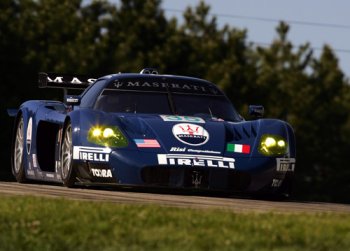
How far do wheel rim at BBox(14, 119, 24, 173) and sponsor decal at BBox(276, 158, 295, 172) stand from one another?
13.0ft

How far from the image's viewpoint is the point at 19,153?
51.1ft

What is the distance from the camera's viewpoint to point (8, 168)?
54438 millimetres

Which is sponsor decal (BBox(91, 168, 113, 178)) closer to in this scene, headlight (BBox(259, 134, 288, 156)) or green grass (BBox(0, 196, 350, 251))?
headlight (BBox(259, 134, 288, 156))

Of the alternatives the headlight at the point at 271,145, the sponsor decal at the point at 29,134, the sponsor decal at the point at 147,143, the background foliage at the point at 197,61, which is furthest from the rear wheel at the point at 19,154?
the background foliage at the point at 197,61

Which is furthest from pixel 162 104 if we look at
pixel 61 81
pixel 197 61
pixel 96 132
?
pixel 197 61

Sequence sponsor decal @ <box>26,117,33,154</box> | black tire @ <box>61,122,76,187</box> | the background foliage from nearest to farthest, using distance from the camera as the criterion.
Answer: black tire @ <box>61,122,76,187</box>, sponsor decal @ <box>26,117,33,154</box>, the background foliage

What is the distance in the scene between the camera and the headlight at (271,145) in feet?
40.9

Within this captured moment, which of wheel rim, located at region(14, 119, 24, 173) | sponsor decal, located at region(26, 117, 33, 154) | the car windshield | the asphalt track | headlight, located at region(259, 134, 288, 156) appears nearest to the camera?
the asphalt track

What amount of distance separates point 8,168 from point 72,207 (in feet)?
151

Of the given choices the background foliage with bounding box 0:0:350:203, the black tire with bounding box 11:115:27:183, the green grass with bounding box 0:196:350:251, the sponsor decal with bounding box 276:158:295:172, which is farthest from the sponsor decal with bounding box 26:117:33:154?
the background foliage with bounding box 0:0:350:203

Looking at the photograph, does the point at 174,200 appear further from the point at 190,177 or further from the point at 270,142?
the point at 270,142

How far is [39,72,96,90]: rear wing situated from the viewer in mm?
16172

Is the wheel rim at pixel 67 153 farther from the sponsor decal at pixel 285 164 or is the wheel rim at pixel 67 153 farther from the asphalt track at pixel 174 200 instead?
the sponsor decal at pixel 285 164

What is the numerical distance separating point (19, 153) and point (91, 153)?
137 inches
